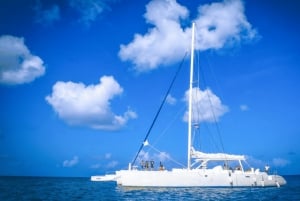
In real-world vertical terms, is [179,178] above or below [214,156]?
below

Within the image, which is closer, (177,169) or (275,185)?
(177,169)

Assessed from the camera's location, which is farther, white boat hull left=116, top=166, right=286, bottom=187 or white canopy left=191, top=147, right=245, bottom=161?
white canopy left=191, top=147, right=245, bottom=161

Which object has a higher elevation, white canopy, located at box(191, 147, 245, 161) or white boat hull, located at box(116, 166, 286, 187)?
white canopy, located at box(191, 147, 245, 161)

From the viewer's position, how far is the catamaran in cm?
3922

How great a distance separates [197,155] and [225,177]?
3.86 m

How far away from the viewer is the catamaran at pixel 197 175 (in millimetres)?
39219

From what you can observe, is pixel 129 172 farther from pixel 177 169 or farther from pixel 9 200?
pixel 9 200

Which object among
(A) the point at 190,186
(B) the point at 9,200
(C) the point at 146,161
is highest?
(C) the point at 146,161

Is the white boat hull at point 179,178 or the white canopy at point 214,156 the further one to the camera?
the white canopy at point 214,156

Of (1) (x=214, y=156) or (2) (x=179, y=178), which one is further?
(1) (x=214, y=156)

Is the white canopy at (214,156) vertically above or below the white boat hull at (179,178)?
above

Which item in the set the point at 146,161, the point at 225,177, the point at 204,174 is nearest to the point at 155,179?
the point at 146,161

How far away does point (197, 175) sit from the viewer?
39.8 m

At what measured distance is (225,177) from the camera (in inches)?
1638
